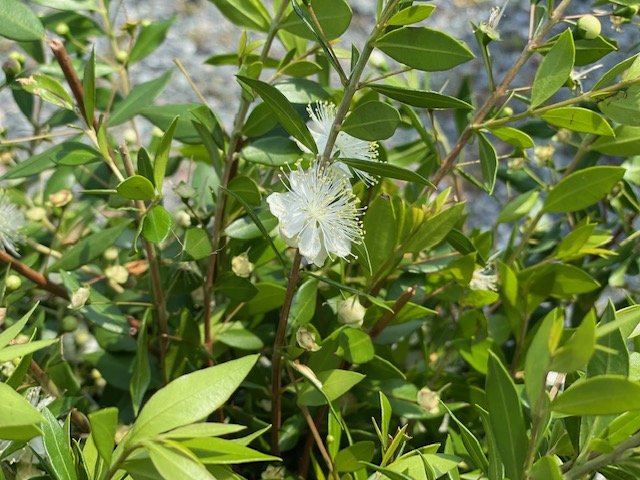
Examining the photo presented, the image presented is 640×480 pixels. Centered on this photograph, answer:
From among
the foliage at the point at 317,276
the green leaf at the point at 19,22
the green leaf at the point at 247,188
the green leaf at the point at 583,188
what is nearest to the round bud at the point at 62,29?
the foliage at the point at 317,276

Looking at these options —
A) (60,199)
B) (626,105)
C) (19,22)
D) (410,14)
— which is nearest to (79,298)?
(60,199)

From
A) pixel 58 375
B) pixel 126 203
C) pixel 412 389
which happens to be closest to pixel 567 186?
pixel 412 389

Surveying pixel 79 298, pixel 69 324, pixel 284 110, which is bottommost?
pixel 69 324

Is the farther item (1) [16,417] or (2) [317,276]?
(2) [317,276]

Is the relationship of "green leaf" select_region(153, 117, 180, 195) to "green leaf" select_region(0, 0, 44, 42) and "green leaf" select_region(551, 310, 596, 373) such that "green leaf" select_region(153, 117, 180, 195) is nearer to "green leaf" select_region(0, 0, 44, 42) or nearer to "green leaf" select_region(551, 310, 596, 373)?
"green leaf" select_region(0, 0, 44, 42)

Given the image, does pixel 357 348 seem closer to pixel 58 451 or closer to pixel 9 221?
pixel 58 451

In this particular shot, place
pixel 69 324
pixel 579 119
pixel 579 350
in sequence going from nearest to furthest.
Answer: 1. pixel 579 350
2. pixel 579 119
3. pixel 69 324

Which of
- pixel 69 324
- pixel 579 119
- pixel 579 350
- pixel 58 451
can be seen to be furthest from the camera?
pixel 69 324
